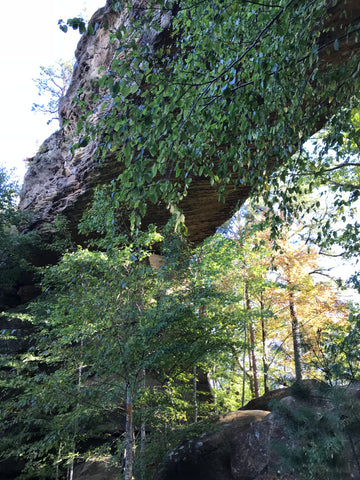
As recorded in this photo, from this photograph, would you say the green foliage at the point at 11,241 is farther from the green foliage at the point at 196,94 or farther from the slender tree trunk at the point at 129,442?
the green foliage at the point at 196,94

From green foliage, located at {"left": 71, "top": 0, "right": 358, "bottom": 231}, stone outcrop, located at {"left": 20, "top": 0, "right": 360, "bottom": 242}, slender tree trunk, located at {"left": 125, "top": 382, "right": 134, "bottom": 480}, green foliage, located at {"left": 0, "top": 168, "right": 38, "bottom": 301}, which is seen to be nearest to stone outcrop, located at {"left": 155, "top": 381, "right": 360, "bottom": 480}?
slender tree trunk, located at {"left": 125, "top": 382, "right": 134, "bottom": 480}

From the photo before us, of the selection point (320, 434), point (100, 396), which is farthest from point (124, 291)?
point (320, 434)

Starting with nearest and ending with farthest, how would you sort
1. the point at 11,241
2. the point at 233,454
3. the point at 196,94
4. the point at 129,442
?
the point at 196,94 → the point at 129,442 → the point at 233,454 → the point at 11,241

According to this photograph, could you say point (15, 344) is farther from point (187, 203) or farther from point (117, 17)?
point (117, 17)

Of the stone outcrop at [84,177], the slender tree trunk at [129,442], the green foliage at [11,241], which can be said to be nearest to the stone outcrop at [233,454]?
the slender tree trunk at [129,442]

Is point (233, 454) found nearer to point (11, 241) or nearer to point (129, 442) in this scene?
point (129, 442)

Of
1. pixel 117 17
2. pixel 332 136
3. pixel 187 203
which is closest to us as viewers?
pixel 332 136

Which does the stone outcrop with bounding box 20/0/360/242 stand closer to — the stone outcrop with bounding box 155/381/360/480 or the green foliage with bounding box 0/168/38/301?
the green foliage with bounding box 0/168/38/301

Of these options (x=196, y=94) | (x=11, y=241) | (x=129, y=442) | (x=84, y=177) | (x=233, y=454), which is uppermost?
(x=84, y=177)

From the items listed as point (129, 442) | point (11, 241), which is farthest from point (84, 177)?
point (129, 442)

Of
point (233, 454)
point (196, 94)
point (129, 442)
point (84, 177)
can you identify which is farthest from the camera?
point (84, 177)

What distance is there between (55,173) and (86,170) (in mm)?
3072

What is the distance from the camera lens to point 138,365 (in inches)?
201

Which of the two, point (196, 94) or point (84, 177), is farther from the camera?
point (84, 177)
